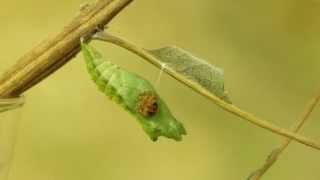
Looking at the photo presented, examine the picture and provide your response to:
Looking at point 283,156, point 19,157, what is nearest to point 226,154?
point 283,156

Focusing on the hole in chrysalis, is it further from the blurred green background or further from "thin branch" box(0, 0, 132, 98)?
the blurred green background

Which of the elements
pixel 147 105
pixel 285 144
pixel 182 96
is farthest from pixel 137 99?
pixel 182 96

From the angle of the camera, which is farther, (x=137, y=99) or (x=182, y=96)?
(x=182, y=96)

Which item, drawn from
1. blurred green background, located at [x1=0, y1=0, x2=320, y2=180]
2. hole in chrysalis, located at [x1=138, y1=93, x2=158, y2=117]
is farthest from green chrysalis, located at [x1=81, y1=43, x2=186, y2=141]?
blurred green background, located at [x1=0, y1=0, x2=320, y2=180]

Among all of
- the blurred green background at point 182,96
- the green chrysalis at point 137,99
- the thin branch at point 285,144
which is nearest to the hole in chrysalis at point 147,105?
the green chrysalis at point 137,99

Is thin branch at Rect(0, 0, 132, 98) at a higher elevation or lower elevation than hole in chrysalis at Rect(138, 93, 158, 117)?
higher

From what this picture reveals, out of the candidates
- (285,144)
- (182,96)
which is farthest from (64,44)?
(182,96)

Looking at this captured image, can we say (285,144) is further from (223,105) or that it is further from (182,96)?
(182,96)
